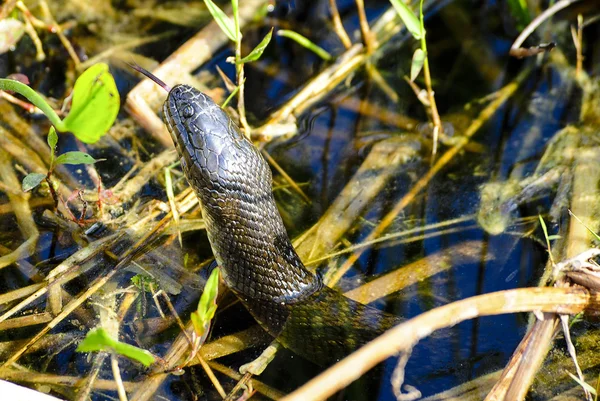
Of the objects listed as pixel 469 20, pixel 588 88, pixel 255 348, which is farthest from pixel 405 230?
pixel 469 20

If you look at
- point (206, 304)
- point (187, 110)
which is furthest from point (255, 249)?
point (206, 304)

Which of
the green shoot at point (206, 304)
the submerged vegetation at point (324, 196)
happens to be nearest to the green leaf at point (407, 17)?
the submerged vegetation at point (324, 196)

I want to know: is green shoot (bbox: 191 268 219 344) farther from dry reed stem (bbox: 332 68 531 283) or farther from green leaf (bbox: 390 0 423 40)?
green leaf (bbox: 390 0 423 40)

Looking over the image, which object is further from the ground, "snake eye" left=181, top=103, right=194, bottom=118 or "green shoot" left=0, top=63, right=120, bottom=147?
"green shoot" left=0, top=63, right=120, bottom=147

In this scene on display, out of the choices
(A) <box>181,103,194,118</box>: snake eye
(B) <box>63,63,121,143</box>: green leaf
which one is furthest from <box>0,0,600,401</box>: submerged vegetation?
(A) <box>181,103,194,118</box>: snake eye

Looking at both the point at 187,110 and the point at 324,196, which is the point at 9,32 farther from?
the point at 324,196

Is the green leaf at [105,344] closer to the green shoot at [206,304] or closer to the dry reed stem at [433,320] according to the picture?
the green shoot at [206,304]

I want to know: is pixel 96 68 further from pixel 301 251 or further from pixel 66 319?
pixel 301 251
